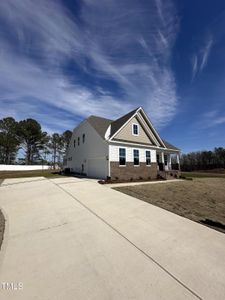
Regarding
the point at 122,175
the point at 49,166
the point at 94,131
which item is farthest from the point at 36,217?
the point at 49,166

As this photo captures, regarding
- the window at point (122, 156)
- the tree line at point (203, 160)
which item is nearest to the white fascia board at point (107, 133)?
the window at point (122, 156)

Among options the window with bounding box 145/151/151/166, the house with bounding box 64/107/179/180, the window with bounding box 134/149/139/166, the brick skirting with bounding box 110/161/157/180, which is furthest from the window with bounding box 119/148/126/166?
the window with bounding box 145/151/151/166

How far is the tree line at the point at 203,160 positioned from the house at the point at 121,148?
117 feet

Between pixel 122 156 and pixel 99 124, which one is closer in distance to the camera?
pixel 122 156

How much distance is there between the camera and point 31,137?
4412 centimetres

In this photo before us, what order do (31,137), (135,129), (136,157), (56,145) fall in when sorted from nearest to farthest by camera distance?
(136,157)
(135,129)
(31,137)
(56,145)

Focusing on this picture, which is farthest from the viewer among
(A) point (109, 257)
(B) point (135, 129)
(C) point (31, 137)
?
(C) point (31, 137)

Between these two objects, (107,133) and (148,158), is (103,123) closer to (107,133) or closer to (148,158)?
(107,133)

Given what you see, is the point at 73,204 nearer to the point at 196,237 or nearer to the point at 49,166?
the point at 196,237

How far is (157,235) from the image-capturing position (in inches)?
182

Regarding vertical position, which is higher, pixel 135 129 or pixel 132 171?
pixel 135 129

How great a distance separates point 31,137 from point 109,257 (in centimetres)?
4600

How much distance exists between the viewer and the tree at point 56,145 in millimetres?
51625

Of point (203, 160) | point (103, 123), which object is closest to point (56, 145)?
point (103, 123)
